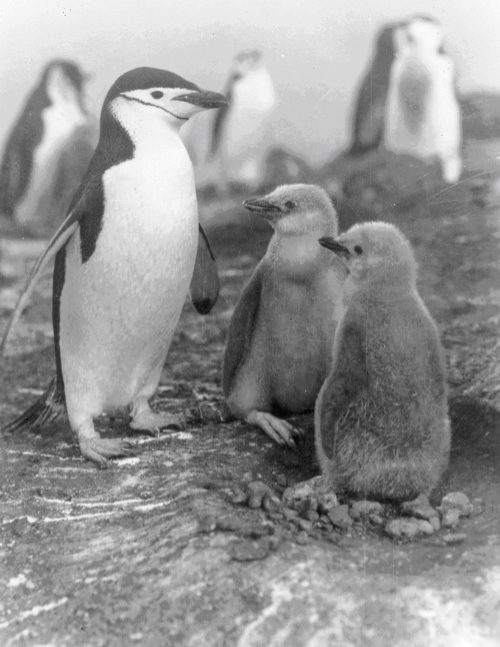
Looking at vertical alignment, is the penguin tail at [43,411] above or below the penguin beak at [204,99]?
below

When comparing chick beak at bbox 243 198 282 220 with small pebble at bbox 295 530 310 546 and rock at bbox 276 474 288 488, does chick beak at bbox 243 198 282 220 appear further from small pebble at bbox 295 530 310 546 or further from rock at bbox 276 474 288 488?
small pebble at bbox 295 530 310 546

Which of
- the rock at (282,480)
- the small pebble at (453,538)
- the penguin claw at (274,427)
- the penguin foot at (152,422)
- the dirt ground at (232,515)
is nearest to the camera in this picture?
the dirt ground at (232,515)

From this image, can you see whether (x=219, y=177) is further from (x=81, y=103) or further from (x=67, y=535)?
(x=67, y=535)

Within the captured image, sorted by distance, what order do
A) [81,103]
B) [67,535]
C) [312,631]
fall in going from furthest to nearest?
[81,103] < [67,535] < [312,631]

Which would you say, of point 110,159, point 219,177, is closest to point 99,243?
point 110,159

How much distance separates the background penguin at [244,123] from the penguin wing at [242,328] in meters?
0.23

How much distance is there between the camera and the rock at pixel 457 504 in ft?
4.69

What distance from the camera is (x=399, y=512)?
1.44m

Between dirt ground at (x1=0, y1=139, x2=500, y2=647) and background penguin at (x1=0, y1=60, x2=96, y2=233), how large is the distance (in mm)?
84

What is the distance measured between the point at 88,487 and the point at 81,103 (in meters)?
0.83

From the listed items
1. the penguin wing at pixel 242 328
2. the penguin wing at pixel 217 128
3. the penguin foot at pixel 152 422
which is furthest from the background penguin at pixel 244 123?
the penguin foot at pixel 152 422

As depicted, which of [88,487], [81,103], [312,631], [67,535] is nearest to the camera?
[312,631]

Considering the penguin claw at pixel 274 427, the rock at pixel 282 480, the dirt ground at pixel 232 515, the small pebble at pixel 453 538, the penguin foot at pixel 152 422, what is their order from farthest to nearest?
1. the penguin foot at pixel 152 422
2. the penguin claw at pixel 274 427
3. the rock at pixel 282 480
4. the small pebble at pixel 453 538
5. the dirt ground at pixel 232 515

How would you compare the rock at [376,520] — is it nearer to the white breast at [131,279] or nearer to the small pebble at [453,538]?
the small pebble at [453,538]
